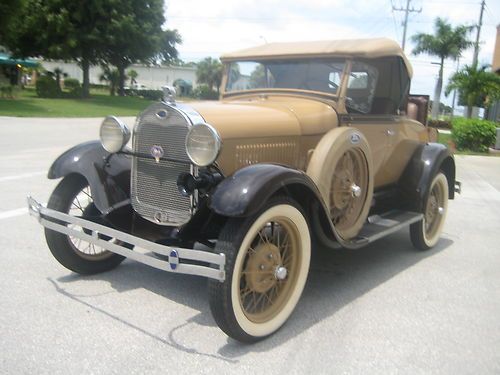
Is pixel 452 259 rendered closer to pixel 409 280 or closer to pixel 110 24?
pixel 409 280

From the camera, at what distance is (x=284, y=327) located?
3.45m

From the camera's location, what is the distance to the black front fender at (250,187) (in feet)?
9.68

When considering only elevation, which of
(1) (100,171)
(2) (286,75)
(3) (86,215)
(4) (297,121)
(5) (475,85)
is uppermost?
(5) (475,85)

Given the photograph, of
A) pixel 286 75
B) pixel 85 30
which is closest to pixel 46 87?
pixel 85 30

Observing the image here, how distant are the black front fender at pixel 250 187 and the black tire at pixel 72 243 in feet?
4.34

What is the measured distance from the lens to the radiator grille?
343 centimetres

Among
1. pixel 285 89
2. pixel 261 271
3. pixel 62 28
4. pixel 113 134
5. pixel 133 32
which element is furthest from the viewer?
pixel 133 32

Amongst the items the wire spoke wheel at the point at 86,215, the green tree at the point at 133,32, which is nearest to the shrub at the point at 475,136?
the wire spoke wheel at the point at 86,215

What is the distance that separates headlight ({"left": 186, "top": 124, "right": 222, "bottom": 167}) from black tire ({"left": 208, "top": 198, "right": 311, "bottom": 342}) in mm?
419

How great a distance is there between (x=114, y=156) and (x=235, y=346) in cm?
180

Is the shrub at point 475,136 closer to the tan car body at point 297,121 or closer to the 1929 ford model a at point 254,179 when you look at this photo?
the tan car body at point 297,121

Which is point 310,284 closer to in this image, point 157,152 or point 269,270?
point 269,270

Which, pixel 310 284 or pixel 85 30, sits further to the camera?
pixel 85 30

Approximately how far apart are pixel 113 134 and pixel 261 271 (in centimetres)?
149
